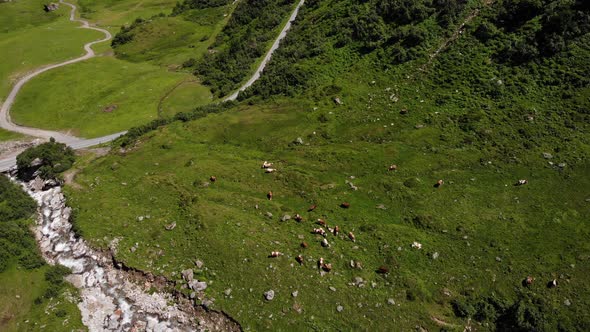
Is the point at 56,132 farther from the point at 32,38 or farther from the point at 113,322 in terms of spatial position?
the point at 32,38

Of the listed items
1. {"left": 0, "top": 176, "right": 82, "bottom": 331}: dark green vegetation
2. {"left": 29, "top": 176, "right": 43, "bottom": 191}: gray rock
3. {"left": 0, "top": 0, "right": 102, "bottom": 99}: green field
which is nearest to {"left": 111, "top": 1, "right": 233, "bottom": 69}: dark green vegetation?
{"left": 0, "top": 0, "right": 102, "bottom": 99}: green field

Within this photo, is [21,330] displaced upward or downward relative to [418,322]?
downward

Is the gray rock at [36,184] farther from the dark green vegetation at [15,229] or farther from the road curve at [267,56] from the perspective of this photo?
the road curve at [267,56]

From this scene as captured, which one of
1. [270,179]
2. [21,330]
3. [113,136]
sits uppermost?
[270,179]

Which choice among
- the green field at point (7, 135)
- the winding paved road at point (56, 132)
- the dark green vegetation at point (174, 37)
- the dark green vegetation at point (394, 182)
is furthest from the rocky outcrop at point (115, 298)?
the dark green vegetation at point (174, 37)

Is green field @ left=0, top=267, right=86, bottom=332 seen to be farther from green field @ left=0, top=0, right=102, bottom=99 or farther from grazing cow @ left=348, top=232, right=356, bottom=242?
green field @ left=0, top=0, right=102, bottom=99

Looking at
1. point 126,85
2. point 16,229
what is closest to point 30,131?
point 126,85

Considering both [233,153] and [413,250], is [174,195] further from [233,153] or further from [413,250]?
[413,250]

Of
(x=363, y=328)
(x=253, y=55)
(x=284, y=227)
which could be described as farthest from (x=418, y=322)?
(x=253, y=55)
